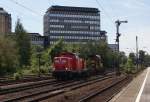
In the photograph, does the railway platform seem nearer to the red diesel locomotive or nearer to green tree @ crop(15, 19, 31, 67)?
the red diesel locomotive

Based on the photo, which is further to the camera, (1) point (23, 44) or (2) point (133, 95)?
(1) point (23, 44)

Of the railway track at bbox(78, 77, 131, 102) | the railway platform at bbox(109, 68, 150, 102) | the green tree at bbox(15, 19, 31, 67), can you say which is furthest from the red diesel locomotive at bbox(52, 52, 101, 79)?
the green tree at bbox(15, 19, 31, 67)

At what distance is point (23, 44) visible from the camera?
115 metres

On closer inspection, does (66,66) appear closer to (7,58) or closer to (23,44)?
(7,58)

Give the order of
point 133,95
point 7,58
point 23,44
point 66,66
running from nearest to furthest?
1. point 133,95
2. point 66,66
3. point 7,58
4. point 23,44

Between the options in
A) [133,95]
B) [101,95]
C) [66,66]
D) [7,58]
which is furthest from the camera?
[7,58]

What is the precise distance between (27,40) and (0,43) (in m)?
39.7

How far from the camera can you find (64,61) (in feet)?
155

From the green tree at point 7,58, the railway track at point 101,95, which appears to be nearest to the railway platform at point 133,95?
the railway track at point 101,95

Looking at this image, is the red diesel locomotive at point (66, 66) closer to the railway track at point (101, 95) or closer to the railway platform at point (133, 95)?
the railway platform at point (133, 95)

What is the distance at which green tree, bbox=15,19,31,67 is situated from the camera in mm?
113088

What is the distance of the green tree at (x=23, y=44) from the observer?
113088 millimetres

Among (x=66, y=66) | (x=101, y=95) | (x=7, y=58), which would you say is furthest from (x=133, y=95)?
(x=7, y=58)

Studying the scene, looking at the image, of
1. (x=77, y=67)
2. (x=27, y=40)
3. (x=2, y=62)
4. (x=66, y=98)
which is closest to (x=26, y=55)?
(x=27, y=40)
